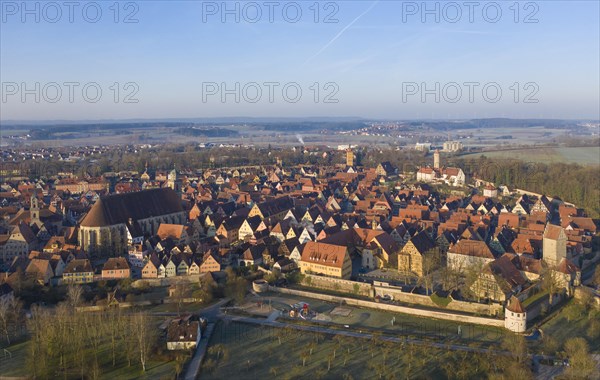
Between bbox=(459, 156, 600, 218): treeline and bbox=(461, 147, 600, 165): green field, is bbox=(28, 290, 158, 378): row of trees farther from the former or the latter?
bbox=(461, 147, 600, 165): green field

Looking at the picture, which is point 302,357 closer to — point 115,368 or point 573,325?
point 115,368

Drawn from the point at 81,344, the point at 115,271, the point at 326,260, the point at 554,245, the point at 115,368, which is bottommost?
the point at 115,368

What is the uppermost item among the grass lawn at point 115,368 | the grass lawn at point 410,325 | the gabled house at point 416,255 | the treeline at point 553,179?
the treeline at point 553,179

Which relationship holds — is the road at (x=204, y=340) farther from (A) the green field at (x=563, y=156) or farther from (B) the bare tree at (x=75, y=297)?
(A) the green field at (x=563, y=156)

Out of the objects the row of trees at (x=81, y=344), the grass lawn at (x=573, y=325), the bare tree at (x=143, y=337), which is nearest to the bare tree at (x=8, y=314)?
the row of trees at (x=81, y=344)

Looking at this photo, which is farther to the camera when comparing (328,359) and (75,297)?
(75,297)

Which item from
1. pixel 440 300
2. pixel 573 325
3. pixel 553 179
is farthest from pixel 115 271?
pixel 553 179

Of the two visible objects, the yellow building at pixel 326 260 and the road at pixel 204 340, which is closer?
the road at pixel 204 340
